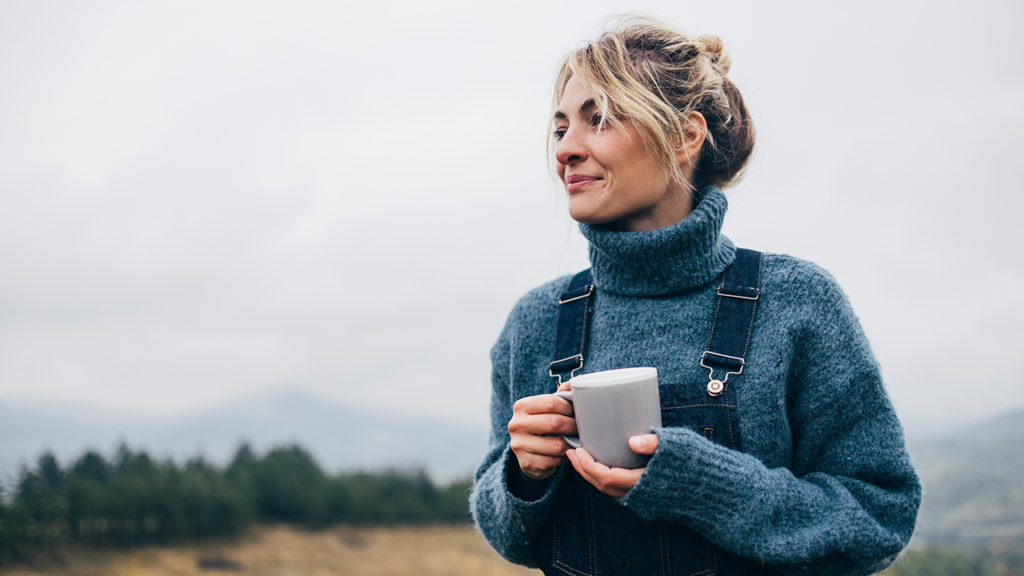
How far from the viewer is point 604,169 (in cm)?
183

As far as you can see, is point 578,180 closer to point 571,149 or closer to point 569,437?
point 571,149

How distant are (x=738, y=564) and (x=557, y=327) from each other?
75 cm

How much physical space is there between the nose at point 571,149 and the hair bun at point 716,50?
0.50m

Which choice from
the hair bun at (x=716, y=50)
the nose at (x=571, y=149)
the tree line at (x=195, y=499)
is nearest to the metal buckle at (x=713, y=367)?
the nose at (x=571, y=149)

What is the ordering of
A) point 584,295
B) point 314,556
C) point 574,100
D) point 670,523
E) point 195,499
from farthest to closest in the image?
point 314,556
point 195,499
point 584,295
point 574,100
point 670,523

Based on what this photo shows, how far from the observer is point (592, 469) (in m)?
1.47

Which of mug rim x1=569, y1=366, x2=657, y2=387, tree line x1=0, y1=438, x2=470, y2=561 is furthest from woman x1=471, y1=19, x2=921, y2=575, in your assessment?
tree line x1=0, y1=438, x2=470, y2=561

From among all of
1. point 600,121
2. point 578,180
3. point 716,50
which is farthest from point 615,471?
point 716,50

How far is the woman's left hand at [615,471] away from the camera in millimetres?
1447

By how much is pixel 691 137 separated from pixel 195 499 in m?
10.8

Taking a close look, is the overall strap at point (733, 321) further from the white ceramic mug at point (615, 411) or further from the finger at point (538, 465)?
the finger at point (538, 465)

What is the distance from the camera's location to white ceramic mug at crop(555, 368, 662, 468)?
145 centimetres

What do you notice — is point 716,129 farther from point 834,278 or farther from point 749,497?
point 749,497

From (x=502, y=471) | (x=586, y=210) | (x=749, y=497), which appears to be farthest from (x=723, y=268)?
(x=502, y=471)
